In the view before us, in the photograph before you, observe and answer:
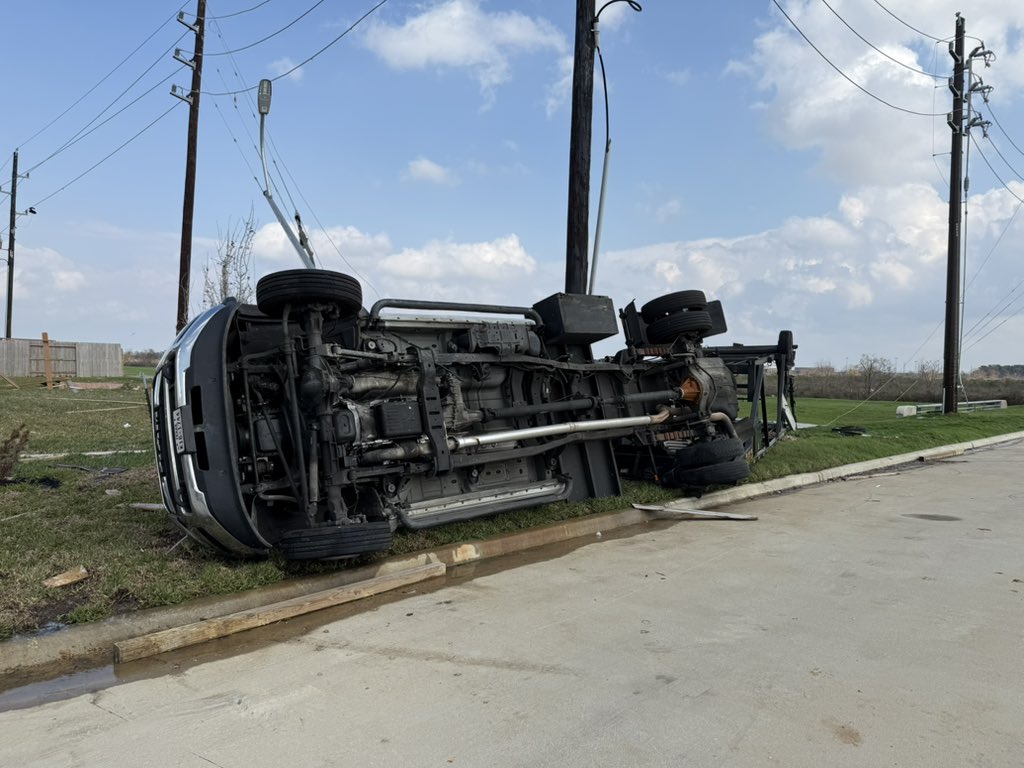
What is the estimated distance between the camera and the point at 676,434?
8.45 m

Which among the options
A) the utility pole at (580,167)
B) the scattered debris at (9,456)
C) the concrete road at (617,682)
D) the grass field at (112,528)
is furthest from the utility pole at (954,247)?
the scattered debris at (9,456)

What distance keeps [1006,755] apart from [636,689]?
4.69 feet

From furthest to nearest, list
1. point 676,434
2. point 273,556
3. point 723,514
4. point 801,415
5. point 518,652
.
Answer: point 801,415
point 676,434
point 723,514
point 273,556
point 518,652

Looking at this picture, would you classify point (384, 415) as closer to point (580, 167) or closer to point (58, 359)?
point (580, 167)

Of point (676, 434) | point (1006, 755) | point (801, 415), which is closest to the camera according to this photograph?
point (1006, 755)

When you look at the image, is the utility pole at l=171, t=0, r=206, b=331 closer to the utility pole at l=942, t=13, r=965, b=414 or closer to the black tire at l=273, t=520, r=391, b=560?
the black tire at l=273, t=520, r=391, b=560

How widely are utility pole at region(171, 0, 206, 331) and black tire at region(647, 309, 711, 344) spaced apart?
13.5 m

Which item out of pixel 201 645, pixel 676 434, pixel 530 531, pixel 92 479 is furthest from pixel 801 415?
pixel 201 645

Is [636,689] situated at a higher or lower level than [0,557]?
lower

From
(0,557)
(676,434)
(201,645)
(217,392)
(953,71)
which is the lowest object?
(201,645)

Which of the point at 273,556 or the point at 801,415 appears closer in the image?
the point at 273,556

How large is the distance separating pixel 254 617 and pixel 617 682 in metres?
2.21

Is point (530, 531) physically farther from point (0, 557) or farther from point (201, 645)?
point (0, 557)

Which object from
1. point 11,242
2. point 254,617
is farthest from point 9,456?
point 11,242
